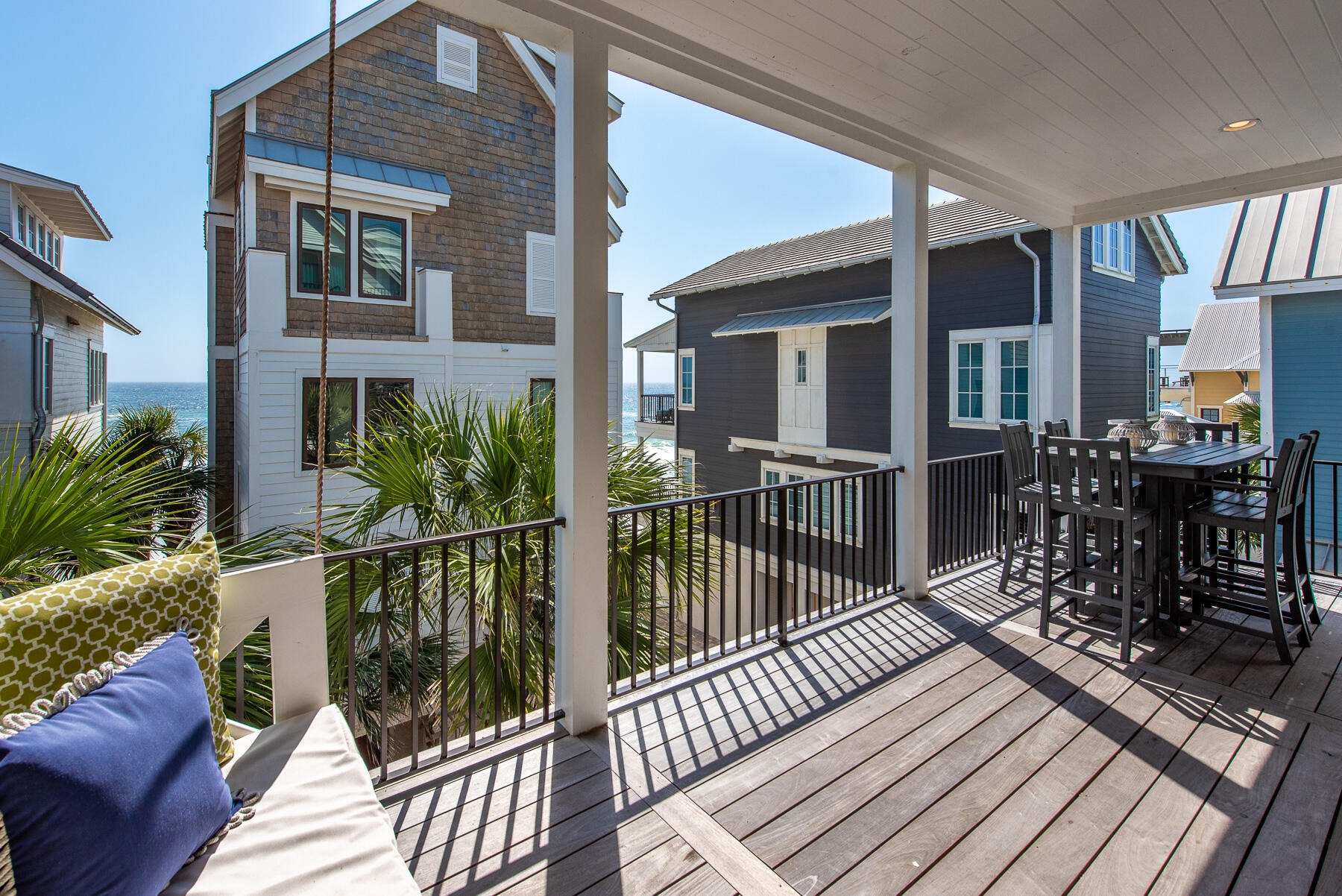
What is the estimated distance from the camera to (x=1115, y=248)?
8.56 meters

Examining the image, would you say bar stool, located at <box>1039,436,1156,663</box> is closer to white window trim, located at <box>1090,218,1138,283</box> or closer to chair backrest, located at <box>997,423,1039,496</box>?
chair backrest, located at <box>997,423,1039,496</box>

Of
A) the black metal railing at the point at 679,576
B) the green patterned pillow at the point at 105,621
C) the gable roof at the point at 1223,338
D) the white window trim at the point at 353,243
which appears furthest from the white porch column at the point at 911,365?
the gable roof at the point at 1223,338

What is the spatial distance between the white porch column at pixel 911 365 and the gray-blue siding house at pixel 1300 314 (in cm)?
592

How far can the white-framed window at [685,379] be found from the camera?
13.0m

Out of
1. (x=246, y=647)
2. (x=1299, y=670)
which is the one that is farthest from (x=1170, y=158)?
(x=246, y=647)

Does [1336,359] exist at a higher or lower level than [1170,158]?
lower

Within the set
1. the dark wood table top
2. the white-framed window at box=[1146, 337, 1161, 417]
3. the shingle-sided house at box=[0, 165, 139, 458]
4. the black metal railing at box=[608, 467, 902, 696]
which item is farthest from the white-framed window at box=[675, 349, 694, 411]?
the dark wood table top

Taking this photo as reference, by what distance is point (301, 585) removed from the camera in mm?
1722

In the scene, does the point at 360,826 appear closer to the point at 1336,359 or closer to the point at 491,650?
the point at 491,650

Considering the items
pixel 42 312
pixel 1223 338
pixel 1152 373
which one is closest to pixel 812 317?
pixel 1152 373

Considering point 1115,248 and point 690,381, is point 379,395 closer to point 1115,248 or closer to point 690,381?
point 690,381

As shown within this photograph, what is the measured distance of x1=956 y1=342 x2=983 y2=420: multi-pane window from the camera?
28.0ft

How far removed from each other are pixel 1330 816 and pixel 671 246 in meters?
24.6

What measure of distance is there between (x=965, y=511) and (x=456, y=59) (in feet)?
25.7
